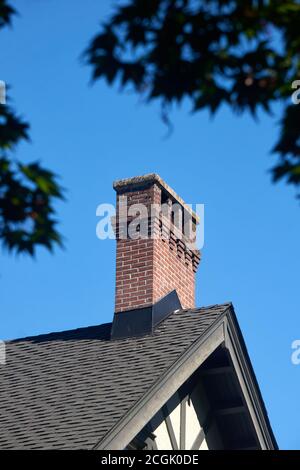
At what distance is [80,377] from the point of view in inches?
615

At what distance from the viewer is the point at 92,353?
651 inches

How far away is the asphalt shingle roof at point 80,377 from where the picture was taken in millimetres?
13836

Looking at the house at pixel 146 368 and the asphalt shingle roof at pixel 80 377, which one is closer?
the asphalt shingle roof at pixel 80 377

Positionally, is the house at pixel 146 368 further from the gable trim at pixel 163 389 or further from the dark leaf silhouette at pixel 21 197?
the dark leaf silhouette at pixel 21 197

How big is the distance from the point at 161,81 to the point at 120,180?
36.0ft

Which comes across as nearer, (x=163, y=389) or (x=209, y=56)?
(x=209, y=56)

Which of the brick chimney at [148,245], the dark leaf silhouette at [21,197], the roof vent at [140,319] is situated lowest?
the dark leaf silhouette at [21,197]

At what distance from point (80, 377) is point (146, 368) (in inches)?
41.8

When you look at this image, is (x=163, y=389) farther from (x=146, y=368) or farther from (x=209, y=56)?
(x=209, y=56)

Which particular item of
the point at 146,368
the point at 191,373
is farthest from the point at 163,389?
the point at 191,373

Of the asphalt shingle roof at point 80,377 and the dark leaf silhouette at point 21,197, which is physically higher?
the asphalt shingle roof at point 80,377

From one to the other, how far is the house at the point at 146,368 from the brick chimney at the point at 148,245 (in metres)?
0.02

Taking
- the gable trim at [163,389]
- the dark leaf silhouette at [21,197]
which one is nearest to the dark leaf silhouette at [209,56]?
the dark leaf silhouette at [21,197]

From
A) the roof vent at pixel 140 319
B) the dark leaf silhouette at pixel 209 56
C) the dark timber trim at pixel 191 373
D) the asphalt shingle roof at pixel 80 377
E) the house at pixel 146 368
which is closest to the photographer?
the dark leaf silhouette at pixel 209 56
